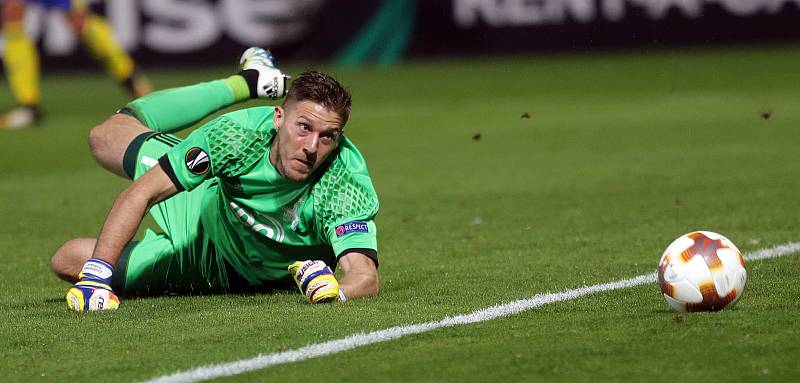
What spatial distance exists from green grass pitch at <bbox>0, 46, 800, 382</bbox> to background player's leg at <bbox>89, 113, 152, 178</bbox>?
618 millimetres

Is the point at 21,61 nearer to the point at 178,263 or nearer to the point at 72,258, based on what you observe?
the point at 72,258

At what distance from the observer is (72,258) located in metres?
6.03

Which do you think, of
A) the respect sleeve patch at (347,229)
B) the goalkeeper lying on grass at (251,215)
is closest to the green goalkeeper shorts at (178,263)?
the goalkeeper lying on grass at (251,215)

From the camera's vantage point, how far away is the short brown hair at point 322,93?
5.30 meters

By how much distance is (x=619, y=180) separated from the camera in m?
9.60

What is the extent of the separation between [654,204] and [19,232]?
3809mm

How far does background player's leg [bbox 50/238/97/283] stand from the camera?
19.8ft

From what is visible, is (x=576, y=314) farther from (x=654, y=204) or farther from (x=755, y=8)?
(x=755, y=8)

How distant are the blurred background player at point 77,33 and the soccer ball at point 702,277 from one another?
31.2 ft

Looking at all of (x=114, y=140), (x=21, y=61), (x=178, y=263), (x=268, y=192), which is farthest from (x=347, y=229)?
(x=21, y=61)

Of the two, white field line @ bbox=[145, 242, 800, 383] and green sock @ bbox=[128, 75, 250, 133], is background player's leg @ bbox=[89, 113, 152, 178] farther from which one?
white field line @ bbox=[145, 242, 800, 383]

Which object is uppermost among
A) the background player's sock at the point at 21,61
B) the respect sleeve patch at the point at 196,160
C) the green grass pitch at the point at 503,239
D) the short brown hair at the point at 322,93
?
the short brown hair at the point at 322,93

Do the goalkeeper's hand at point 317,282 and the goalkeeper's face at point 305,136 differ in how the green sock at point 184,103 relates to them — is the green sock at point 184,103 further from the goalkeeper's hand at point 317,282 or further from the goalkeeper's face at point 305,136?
the goalkeeper's hand at point 317,282

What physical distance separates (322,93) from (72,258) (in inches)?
59.5
